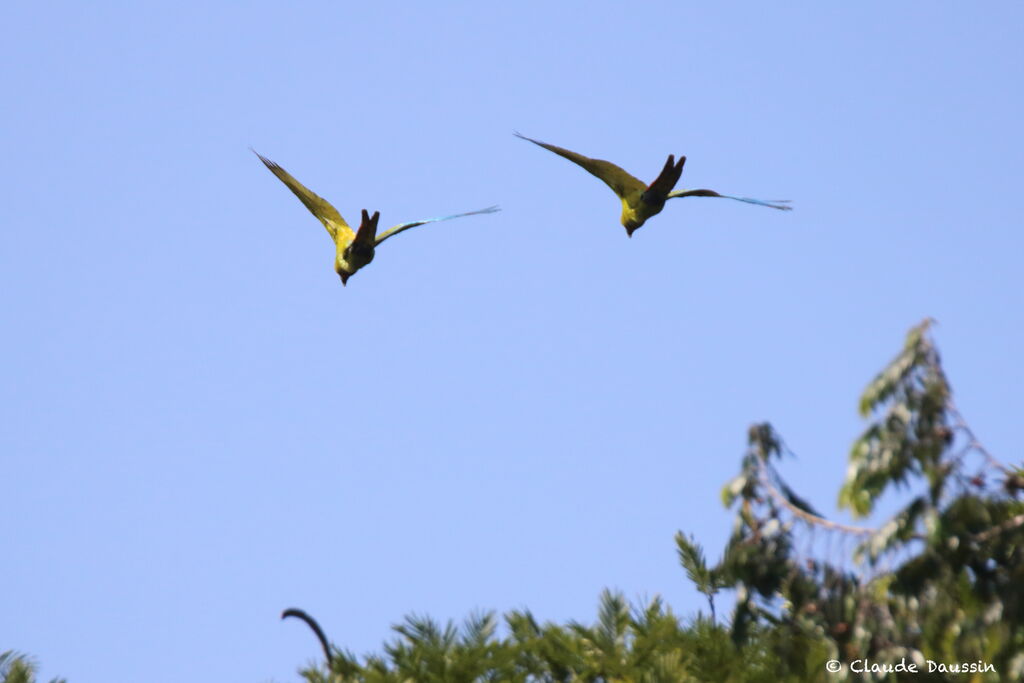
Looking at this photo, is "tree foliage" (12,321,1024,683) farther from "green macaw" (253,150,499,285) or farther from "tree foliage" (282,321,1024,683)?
"green macaw" (253,150,499,285)

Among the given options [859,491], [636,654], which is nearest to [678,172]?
[636,654]

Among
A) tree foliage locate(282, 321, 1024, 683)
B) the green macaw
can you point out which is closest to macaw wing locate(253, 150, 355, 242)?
the green macaw

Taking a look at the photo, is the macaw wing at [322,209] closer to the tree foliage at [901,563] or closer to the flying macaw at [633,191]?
the flying macaw at [633,191]

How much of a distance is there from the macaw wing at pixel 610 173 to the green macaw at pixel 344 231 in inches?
61.1

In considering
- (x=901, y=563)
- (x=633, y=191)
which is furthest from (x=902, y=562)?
(x=633, y=191)

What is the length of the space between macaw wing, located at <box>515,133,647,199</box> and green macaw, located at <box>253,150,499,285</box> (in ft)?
5.09

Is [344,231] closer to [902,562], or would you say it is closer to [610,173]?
[610,173]

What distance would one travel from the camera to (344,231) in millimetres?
14969

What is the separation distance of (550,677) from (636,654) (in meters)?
1.15

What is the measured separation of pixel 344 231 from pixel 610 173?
109 inches

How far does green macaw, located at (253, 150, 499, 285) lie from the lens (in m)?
14.3

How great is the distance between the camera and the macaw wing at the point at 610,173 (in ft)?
47.0

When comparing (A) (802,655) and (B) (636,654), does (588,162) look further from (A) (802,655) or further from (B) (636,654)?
(A) (802,655)

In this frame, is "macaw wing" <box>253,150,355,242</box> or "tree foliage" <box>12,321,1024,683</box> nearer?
"tree foliage" <box>12,321,1024,683</box>
